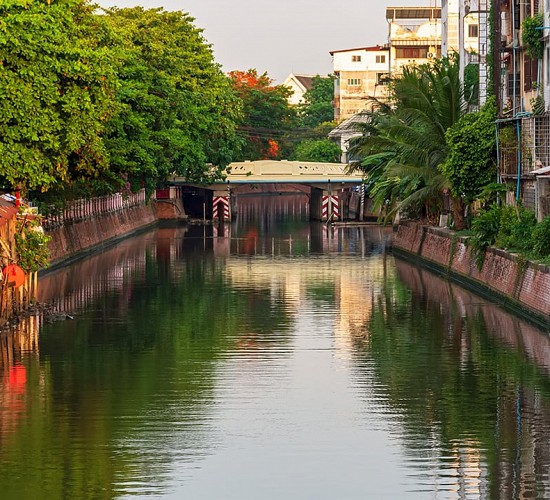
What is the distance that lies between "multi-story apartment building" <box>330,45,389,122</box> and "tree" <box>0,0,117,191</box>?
4107 inches

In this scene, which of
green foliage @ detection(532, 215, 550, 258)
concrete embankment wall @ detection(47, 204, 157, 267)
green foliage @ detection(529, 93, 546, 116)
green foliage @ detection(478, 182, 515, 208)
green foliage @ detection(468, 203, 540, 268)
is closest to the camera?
green foliage @ detection(532, 215, 550, 258)

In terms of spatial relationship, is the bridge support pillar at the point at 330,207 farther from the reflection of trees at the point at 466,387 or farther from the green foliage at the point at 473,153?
the reflection of trees at the point at 466,387

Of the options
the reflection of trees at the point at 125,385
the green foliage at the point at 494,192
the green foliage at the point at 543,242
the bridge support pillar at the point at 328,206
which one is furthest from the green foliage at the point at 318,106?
the green foliage at the point at 543,242

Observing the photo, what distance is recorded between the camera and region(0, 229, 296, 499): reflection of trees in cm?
2022

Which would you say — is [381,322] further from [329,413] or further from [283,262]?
[283,262]

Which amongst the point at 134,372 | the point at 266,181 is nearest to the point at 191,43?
the point at 266,181

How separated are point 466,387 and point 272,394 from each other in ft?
12.4

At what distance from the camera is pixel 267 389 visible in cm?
2712

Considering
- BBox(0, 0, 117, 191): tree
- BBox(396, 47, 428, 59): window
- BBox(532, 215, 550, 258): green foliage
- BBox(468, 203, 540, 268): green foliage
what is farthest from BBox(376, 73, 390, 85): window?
BBox(532, 215, 550, 258): green foliage

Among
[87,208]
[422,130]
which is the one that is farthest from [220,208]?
[422,130]

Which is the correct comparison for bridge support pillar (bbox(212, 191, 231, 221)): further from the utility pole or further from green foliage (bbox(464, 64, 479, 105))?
the utility pole

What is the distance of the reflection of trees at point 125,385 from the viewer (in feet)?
66.3

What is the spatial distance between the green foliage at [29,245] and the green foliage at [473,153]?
18.9 metres

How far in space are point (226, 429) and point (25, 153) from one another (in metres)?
22.4
